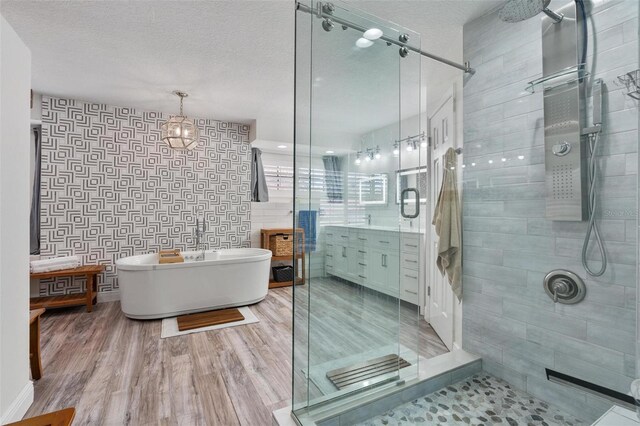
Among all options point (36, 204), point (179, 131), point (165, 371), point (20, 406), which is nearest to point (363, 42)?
point (179, 131)

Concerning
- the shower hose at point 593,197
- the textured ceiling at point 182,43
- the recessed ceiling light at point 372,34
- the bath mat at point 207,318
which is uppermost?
the textured ceiling at point 182,43

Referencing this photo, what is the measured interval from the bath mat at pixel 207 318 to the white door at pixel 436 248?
200 cm

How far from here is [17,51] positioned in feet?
→ 5.38

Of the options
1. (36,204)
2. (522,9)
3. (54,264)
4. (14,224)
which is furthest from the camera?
(36,204)

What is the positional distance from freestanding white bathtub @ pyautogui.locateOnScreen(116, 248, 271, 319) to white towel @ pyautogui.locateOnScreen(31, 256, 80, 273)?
698 millimetres

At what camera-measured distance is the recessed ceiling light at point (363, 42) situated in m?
1.80

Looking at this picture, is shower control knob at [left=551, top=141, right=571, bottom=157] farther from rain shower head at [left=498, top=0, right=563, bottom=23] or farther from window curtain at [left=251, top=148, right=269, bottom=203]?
window curtain at [left=251, top=148, right=269, bottom=203]

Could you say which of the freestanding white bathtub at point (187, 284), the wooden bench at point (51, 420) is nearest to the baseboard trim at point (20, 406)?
the wooden bench at point (51, 420)

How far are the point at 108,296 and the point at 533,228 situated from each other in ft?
15.2

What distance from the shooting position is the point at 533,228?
5.95 feet

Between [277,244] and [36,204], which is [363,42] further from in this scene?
[36,204]

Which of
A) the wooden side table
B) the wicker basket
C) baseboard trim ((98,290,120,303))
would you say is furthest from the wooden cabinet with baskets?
the wooden side table

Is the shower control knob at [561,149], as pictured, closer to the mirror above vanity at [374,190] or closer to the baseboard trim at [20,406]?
the mirror above vanity at [374,190]

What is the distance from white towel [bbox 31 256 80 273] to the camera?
3.32m
